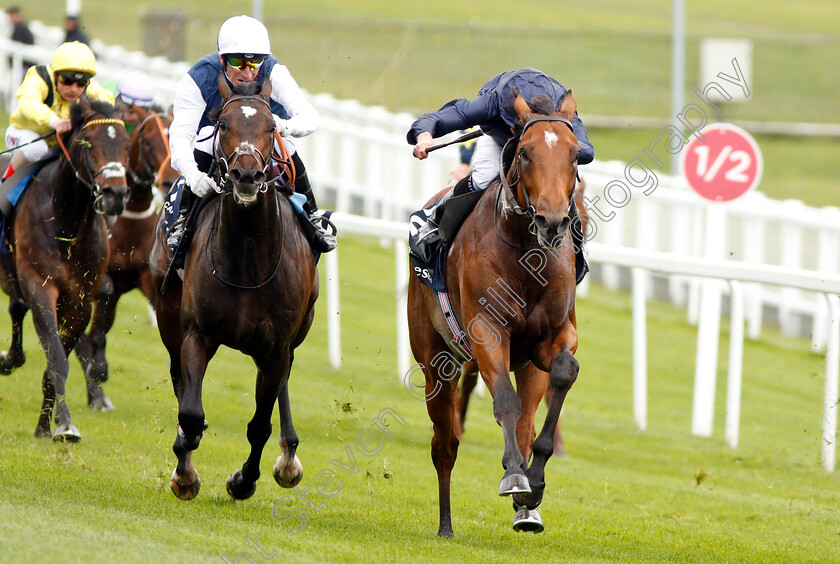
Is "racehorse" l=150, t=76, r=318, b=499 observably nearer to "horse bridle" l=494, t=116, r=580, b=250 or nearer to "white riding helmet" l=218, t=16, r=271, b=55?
"white riding helmet" l=218, t=16, r=271, b=55

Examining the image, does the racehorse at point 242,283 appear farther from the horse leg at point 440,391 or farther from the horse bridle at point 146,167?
Result: the horse bridle at point 146,167

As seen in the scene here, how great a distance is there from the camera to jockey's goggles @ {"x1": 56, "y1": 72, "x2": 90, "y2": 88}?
8227mm

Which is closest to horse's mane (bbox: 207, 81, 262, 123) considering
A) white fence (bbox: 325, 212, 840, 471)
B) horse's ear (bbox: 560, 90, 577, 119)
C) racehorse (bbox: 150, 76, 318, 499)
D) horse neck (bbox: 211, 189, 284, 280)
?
racehorse (bbox: 150, 76, 318, 499)

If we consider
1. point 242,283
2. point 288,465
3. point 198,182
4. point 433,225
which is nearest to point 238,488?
point 288,465

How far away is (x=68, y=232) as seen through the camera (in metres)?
7.88

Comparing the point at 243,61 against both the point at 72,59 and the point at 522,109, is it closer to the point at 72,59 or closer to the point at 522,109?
the point at 522,109

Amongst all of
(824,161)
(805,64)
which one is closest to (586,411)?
(824,161)

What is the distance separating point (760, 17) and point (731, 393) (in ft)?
145

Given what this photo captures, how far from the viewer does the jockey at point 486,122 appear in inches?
243

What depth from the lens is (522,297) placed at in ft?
19.2

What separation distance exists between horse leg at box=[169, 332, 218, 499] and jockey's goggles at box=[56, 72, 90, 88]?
9.36 ft

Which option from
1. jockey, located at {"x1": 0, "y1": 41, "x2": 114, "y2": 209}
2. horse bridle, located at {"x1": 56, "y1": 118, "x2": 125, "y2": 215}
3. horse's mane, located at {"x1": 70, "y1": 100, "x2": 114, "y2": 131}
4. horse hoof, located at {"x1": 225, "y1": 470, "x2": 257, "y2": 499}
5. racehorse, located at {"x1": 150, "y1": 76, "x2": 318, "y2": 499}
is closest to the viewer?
racehorse, located at {"x1": 150, "y1": 76, "x2": 318, "y2": 499}

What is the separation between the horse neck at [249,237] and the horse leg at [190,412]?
459mm

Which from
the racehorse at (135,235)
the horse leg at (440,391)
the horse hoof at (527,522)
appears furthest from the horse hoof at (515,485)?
the racehorse at (135,235)
